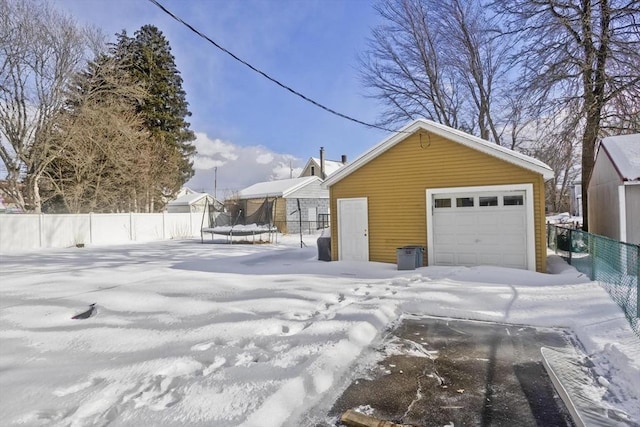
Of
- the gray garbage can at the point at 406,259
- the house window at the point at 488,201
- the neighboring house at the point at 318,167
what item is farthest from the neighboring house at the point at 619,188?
the neighboring house at the point at 318,167

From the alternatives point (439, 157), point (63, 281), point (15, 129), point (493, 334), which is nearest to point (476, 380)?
point (493, 334)

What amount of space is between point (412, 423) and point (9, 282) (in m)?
8.70

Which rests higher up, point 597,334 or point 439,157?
point 439,157

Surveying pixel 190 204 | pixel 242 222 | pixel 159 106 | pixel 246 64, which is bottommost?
pixel 242 222

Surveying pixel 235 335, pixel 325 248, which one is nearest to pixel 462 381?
pixel 235 335

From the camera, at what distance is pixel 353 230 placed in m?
10.7

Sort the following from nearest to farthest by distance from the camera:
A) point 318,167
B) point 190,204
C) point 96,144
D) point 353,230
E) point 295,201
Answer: point 353,230
point 96,144
point 295,201
point 318,167
point 190,204

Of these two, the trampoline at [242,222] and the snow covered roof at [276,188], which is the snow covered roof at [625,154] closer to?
the trampoline at [242,222]

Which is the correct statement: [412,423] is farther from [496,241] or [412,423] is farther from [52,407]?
[496,241]

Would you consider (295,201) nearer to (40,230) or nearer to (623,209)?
(40,230)

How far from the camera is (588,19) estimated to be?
39.1 feet

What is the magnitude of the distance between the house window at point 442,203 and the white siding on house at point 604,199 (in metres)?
3.96

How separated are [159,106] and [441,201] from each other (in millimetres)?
22551

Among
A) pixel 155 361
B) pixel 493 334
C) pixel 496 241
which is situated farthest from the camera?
pixel 496 241
